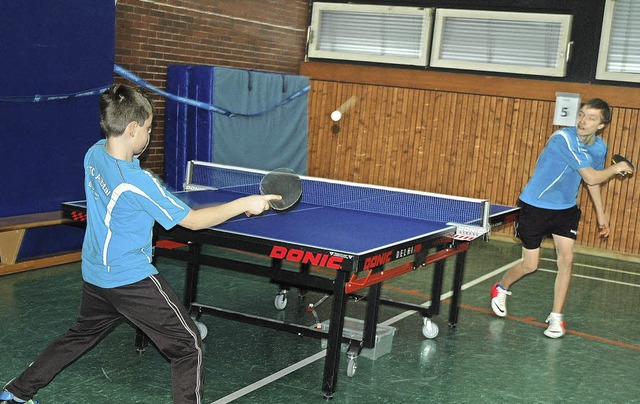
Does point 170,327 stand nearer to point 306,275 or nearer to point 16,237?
point 306,275

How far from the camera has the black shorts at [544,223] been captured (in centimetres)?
608

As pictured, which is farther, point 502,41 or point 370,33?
point 370,33

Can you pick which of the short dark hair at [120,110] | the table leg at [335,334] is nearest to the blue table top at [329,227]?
the table leg at [335,334]

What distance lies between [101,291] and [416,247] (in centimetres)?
188

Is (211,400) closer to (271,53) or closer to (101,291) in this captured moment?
(101,291)

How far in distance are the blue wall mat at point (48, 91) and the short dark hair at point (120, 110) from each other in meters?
3.65

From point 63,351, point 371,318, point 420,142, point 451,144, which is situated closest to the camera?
point 63,351

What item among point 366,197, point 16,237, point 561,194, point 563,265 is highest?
point 561,194

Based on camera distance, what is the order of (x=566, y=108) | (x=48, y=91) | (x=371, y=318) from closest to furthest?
1. (x=371, y=318)
2. (x=48, y=91)
3. (x=566, y=108)

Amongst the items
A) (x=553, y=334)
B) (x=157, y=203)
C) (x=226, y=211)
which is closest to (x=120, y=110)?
(x=157, y=203)

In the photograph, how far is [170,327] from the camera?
355 centimetres

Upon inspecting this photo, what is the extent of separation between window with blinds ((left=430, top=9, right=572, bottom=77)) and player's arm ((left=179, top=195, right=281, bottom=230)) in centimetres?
759

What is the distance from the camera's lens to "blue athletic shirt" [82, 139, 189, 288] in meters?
3.40

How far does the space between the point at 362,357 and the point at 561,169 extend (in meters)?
2.11
